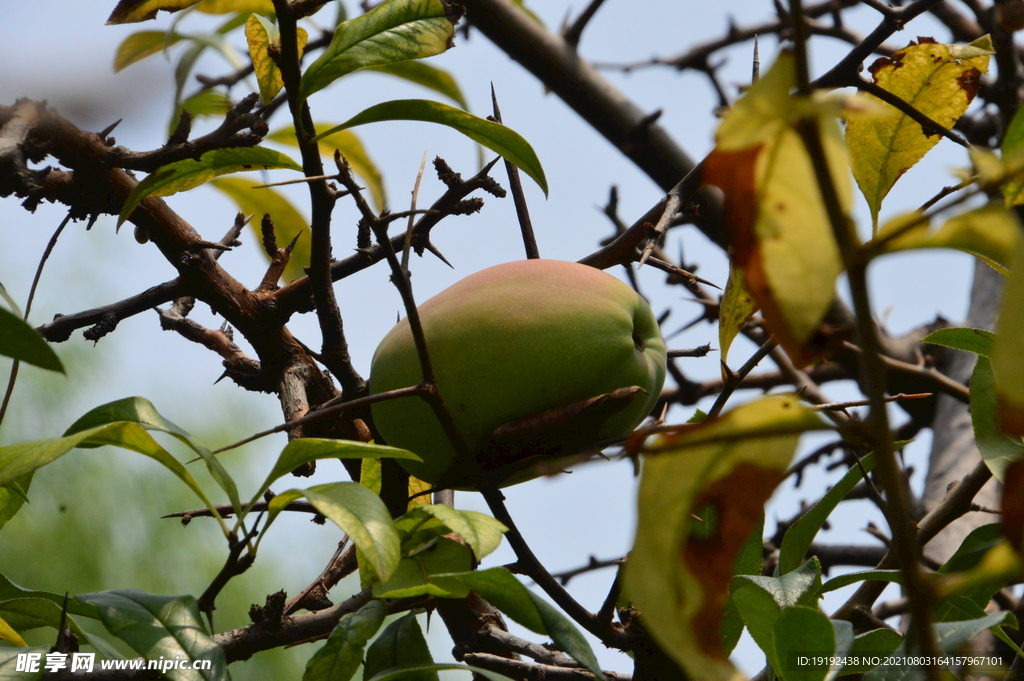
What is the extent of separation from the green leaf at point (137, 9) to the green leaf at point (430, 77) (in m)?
0.20

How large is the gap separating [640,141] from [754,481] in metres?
1.22

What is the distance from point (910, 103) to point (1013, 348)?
33cm

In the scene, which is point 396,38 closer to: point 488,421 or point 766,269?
point 488,421

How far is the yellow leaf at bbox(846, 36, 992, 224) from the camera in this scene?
44 cm

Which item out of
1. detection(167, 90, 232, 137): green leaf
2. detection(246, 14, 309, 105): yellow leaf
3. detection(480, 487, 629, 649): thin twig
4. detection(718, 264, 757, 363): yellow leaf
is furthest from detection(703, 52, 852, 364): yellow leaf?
detection(167, 90, 232, 137): green leaf

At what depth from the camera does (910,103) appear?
45 centimetres

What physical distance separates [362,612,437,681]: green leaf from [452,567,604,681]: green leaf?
0.07 m

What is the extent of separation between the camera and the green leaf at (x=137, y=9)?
0.47 meters

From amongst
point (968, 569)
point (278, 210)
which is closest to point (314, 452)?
point (968, 569)

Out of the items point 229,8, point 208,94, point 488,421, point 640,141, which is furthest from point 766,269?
point 640,141

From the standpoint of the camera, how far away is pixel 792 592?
0.41m

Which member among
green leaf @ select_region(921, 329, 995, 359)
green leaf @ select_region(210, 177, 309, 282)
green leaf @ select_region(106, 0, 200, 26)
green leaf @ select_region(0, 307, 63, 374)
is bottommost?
green leaf @ select_region(0, 307, 63, 374)

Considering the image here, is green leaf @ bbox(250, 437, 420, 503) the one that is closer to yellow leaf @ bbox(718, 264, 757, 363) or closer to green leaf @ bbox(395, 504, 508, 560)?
green leaf @ bbox(395, 504, 508, 560)

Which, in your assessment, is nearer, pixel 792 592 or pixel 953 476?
pixel 792 592
